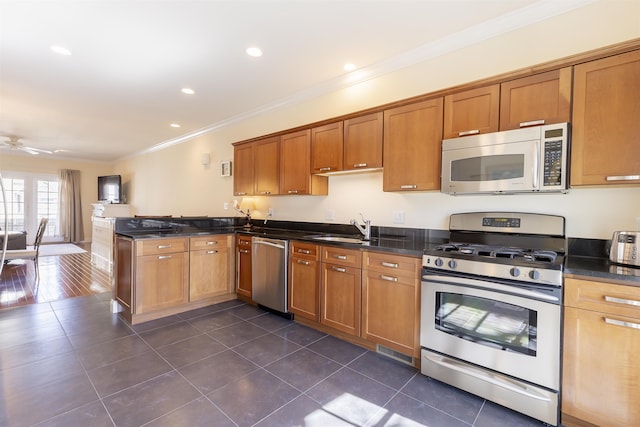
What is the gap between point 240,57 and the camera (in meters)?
2.91

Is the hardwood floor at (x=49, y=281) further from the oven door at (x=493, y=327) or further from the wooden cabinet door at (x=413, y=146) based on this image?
the oven door at (x=493, y=327)

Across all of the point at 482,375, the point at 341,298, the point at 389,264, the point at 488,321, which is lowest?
the point at 482,375

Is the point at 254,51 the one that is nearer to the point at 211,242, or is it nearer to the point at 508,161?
the point at 211,242

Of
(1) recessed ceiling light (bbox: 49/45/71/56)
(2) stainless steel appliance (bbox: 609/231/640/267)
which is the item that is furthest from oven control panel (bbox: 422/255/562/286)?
(1) recessed ceiling light (bbox: 49/45/71/56)

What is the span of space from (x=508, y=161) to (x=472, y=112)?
18.4 inches

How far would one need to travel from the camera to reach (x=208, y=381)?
203 cm

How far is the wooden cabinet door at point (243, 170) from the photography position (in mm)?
4098

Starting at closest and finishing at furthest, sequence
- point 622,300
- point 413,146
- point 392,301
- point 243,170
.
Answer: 1. point 622,300
2. point 392,301
3. point 413,146
4. point 243,170

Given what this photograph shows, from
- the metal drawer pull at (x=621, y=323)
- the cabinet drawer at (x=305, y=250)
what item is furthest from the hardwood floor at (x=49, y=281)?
the metal drawer pull at (x=621, y=323)

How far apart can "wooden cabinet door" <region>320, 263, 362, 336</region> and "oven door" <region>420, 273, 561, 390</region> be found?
1.99 ft

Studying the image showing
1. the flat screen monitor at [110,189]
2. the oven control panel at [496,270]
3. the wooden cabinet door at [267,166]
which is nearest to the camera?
the oven control panel at [496,270]

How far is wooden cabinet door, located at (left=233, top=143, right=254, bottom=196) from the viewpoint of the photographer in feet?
13.4

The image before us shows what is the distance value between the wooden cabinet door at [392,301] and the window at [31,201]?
10.2 meters

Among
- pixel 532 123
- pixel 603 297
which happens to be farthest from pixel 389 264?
pixel 532 123
